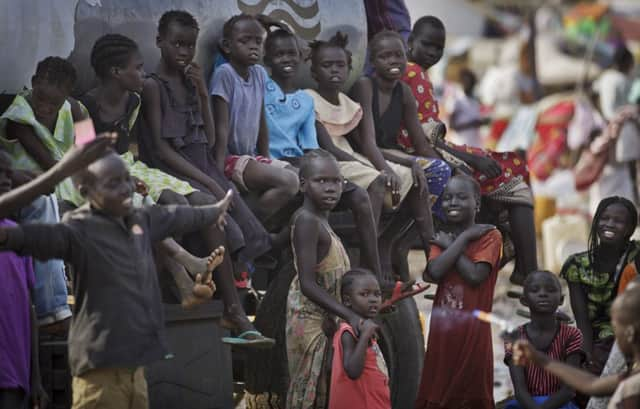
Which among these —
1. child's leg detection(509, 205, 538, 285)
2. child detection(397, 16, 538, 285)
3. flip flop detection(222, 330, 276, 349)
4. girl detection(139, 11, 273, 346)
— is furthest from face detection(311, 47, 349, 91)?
flip flop detection(222, 330, 276, 349)

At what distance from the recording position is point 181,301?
25.5ft

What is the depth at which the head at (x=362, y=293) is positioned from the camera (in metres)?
7.75

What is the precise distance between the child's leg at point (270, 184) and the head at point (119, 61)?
31.9 inches

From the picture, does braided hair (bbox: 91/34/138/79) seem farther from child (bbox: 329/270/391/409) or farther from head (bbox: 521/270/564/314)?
head (bbox: 521/270/564/314)

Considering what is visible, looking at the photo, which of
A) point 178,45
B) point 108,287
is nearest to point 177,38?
point 178,45

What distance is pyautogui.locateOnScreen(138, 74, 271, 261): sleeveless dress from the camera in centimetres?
810

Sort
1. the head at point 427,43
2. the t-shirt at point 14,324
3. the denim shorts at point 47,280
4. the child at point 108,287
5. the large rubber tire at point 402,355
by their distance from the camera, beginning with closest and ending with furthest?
the child at point 108,287, the t-shirt at point 14,324, the denim shorts at point 47,280, the large rubber tire at point 402,355, the head at point 427,43

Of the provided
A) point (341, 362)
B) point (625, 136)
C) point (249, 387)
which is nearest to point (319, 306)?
point (341, 362)

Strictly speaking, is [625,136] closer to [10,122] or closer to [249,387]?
[249,387]

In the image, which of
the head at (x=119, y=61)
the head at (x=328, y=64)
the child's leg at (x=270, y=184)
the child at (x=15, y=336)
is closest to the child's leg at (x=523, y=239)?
the head at (x=328, y=64)

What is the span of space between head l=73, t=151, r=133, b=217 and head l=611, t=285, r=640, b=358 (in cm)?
194

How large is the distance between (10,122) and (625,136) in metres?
11.4

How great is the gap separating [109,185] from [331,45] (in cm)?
281

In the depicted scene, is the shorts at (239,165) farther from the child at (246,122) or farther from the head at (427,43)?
the head at (427,43)
